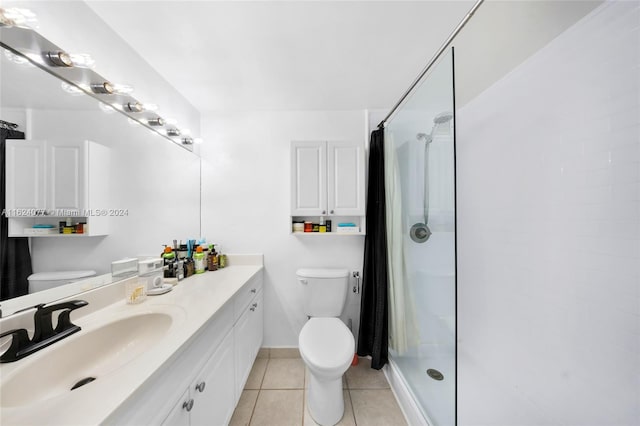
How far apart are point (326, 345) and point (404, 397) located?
609 mm

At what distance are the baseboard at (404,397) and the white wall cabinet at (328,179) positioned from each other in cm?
120

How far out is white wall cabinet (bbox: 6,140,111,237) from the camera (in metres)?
0.74

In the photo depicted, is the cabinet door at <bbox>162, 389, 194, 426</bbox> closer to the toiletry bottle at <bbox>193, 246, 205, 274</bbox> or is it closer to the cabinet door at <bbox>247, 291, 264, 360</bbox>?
the cabinet door at <bbox>247, 291, 264, 360</bbox>

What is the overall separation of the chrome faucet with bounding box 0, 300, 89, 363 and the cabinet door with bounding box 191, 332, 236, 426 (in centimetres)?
52

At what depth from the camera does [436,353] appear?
1063 mm

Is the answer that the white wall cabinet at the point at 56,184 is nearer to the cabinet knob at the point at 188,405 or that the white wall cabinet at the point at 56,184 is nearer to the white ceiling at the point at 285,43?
the white ceiling at the point at 285,43

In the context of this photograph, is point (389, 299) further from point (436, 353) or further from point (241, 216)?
point (241, 216)

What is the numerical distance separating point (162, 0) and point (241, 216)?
4.66ft

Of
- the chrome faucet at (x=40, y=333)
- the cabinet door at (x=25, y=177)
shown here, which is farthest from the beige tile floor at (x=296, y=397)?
the cabinet door at (x=25, y=177)

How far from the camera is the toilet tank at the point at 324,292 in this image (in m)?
1.75

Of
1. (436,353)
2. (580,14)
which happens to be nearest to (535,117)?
(580,14)

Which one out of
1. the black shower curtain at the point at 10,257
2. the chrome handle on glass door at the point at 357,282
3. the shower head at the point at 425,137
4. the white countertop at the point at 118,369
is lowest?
the chrome handle on glass door at the point at 357,282

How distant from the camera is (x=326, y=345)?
1.35 m

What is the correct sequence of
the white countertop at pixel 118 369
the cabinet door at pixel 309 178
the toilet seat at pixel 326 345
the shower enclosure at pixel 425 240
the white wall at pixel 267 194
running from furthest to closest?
the white wall at pixel 267 194, the cabinet door at pixel 309 178, the toilet seat at pixel 326 345, the shower enclosure at pixel 425 240, the white countertop at pixel 118 369
